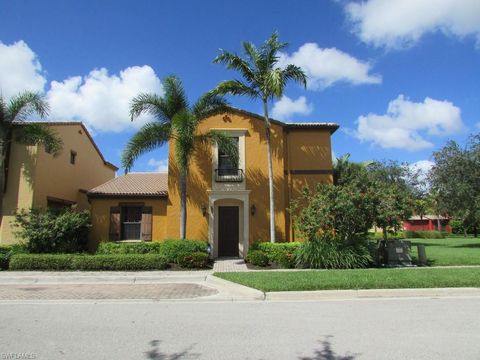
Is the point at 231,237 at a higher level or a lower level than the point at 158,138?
lower

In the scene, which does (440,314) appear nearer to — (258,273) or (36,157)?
(258,273)

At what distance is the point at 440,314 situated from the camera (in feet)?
23.8

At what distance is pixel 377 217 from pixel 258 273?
501 centimetres

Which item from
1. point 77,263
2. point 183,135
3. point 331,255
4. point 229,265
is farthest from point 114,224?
point 331,255

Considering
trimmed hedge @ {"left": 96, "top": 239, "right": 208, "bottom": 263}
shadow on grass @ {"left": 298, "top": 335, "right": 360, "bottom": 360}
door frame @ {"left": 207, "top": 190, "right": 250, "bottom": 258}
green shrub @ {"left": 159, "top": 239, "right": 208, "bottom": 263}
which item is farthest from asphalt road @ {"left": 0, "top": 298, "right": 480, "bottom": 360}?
door frame @ {"left": 207, "top": 190, "right": 250, "bottom": 258}

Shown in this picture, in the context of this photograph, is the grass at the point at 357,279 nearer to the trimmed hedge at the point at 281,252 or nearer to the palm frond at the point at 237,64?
the trimmed hedge at the point at 281,252

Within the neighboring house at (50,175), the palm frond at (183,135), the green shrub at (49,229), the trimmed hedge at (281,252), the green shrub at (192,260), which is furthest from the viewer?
the neighboring house at (50,175)

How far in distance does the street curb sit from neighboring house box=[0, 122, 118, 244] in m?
12.6

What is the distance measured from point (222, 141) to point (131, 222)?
5.94m

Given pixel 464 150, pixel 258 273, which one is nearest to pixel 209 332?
pixel 258 273

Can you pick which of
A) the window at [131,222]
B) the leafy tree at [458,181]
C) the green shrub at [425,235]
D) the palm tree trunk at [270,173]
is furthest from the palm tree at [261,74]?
the green shrub at [425,235]

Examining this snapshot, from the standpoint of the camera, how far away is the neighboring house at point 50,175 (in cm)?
1744

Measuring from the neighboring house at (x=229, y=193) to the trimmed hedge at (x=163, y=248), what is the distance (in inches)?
53.5

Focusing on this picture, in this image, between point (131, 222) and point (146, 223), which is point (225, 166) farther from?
point (131, 222)
